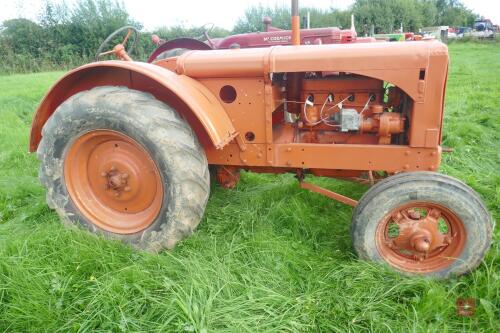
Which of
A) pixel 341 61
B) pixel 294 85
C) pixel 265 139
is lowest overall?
pixel 265 139

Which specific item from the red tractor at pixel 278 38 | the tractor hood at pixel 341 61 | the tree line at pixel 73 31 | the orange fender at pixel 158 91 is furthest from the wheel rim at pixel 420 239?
the tree line at pixel 73 31

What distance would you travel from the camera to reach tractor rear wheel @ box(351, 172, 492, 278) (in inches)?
86.8

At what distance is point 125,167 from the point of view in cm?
262

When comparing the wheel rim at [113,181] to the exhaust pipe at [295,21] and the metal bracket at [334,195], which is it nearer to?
the metal bracket at [334,195]

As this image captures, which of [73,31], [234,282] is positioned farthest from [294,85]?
[73,31]

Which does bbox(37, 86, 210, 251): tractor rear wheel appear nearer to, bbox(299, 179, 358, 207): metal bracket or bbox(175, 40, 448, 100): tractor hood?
bbox(175, 40, 448, 100): tractor hood

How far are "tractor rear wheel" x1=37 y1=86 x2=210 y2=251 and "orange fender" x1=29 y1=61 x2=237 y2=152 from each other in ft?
0.51

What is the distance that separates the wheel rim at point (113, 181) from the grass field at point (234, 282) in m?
0.20

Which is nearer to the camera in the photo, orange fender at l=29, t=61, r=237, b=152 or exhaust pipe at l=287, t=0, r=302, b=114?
orange fender at l=29, t=61, r=237, b=152

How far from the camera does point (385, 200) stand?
226cm

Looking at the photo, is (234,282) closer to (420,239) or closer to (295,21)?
(420,239)

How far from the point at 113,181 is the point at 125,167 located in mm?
132

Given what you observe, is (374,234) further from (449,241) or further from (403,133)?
(403,133)

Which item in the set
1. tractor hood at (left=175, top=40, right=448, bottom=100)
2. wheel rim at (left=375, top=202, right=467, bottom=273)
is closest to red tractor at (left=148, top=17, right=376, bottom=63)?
tractor hood at (left=175, top=40, right=448, bottom=100)
